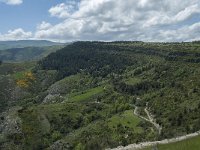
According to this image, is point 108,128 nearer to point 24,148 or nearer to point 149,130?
point 149,130

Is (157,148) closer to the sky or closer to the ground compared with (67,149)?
closer to the sky

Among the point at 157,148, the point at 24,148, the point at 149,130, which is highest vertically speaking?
the point at 157,148

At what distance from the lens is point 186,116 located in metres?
181

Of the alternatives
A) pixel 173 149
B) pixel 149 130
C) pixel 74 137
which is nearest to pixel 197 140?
pixel 173 149

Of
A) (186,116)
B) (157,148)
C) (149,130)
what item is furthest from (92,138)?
(157,148)

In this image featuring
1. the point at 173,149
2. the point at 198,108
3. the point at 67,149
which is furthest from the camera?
the point at 198,108

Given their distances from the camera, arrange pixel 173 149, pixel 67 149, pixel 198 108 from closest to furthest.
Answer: pixel 173 149, pixel 67 149, pixel 198 108

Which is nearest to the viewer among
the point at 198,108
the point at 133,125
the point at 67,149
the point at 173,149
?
the point at 173,149

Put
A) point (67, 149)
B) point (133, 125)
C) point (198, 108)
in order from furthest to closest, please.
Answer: point (133, 125) < point (198, 108) < point (67, 149)

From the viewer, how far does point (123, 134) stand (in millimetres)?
184625

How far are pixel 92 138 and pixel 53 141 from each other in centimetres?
2725

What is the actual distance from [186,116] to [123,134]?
28583 mm

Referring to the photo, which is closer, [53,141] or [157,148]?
[157,148]

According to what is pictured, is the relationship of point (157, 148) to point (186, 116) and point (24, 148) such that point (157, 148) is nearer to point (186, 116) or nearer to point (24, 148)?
point (186, 116)
